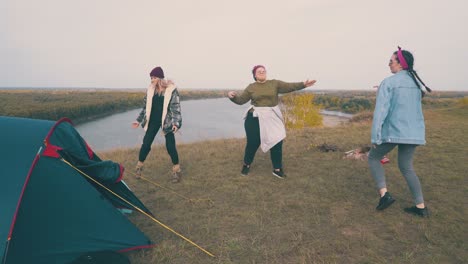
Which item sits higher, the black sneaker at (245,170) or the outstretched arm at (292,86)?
the outstretched arm at (292,86)

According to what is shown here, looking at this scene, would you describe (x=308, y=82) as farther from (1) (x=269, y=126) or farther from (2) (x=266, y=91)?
(1) (x=269, y=126)

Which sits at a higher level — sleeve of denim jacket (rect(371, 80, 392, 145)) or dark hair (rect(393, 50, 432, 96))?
dark hair (rect(393, 50, 432, 96))

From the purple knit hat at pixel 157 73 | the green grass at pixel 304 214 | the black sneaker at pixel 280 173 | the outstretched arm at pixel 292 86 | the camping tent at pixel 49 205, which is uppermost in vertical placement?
the purple knit hat at pixel 157 73

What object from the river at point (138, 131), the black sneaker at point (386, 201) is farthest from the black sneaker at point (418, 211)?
the river at point (138, 131)

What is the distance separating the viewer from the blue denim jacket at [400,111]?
3.70m

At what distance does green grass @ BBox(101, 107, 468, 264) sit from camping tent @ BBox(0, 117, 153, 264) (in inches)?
18.1

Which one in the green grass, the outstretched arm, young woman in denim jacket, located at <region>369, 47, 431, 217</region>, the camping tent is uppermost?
the outstretched arm

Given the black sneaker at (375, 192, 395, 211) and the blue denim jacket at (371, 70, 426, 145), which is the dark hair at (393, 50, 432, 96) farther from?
the black sneaker at (375, 192, 395, 211)

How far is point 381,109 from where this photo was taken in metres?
3.76

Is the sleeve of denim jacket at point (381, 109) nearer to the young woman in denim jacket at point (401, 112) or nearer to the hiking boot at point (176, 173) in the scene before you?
the young woman in denim jacket at point (401, 112)

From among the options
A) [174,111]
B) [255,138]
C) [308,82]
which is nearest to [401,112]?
[308,82]

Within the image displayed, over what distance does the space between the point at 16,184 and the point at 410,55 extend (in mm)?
→ 4706

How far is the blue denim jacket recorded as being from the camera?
370cm

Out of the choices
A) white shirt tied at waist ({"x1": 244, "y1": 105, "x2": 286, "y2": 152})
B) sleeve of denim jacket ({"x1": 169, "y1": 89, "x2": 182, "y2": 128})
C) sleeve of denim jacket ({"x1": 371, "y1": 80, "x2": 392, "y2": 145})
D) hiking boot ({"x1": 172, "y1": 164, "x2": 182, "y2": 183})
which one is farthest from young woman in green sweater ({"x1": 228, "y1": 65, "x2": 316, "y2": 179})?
sleeve of denim jacket ({"x1": 371, "y1": 80, "x2": 392, "y2": 145})
